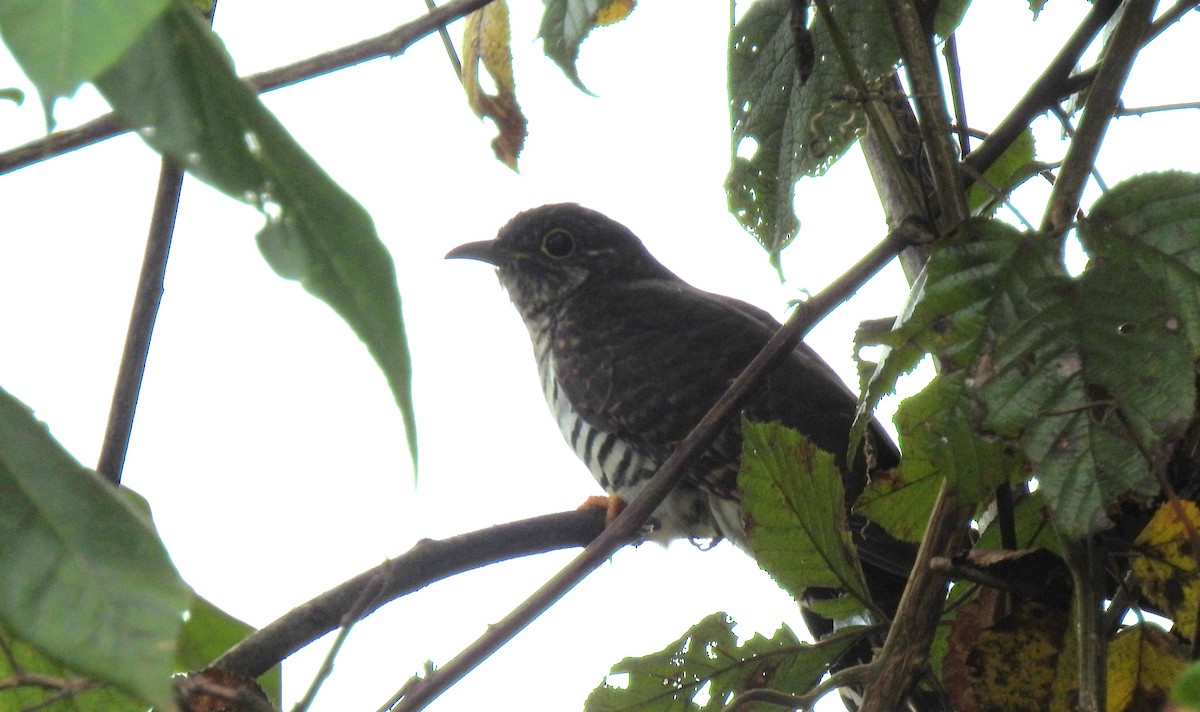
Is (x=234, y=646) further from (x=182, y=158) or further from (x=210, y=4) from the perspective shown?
(x=182, y=158)

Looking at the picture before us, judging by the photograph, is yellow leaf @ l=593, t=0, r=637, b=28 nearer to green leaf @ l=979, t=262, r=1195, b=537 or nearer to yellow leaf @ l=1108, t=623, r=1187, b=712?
green leaf @ l=979, t=262, r=1195, b=537

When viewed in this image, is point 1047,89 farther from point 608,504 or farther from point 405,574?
point 608,504

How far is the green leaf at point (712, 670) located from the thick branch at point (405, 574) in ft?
1.45

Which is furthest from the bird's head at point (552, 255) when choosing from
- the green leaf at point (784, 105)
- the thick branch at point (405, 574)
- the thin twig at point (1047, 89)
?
the thin twig at point (1047, 89)

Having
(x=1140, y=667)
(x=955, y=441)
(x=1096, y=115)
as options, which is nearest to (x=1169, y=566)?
(x=1140, y=667)

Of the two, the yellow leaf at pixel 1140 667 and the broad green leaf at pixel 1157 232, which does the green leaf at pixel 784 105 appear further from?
the yellow leaf at pixel 1140 667

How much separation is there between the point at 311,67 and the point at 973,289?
90cm

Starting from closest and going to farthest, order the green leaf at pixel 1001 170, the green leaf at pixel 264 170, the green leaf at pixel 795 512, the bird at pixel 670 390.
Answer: the green leaf at pixel 264 170 < the green leaf at pixel 795 512 < the green leaf at pixel 1001 170 < the bird at pixel 670 390

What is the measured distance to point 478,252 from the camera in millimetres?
5496

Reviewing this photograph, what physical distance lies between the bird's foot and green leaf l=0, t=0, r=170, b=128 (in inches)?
116

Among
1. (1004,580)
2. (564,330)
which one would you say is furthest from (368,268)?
(564,330)

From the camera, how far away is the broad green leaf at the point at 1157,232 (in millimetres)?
1651

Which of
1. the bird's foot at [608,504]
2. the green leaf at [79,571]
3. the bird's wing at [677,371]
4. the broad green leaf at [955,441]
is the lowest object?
the green leaf at [79,571]

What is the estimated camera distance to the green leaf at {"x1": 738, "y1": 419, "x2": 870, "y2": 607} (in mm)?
1942
